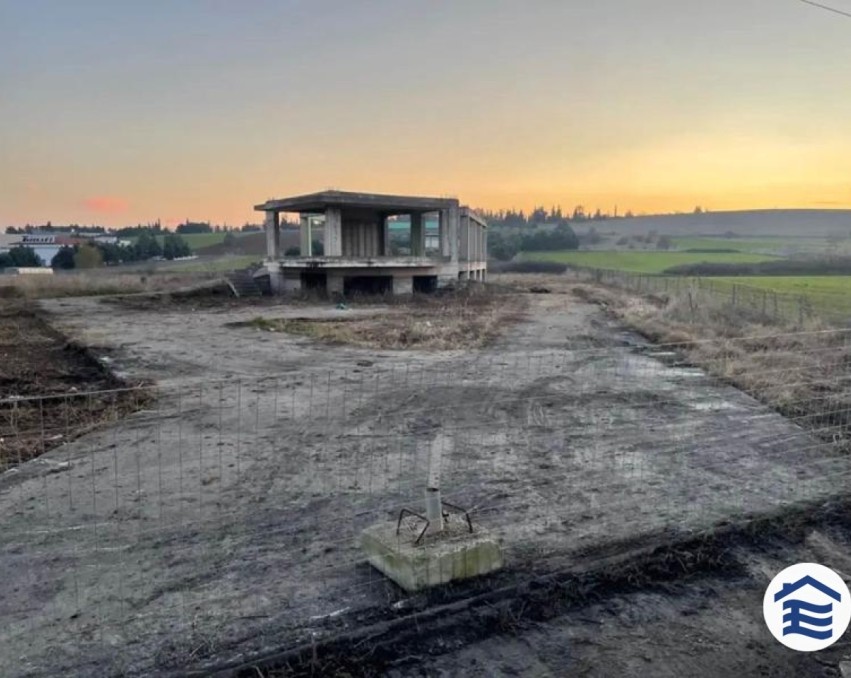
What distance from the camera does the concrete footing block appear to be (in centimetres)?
403

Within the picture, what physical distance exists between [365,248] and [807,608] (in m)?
36.5

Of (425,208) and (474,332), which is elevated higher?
(425,208)

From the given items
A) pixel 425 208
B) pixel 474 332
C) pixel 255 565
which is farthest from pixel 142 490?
pixel 425 208

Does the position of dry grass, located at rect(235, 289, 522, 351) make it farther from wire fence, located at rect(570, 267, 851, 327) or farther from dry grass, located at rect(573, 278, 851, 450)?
wire fence, located at rect(570, 267, 851, 327)

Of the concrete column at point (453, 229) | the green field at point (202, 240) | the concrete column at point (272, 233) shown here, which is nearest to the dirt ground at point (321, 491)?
the concrete column at point (272, 233)

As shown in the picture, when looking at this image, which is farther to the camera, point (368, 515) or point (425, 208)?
point (425, 208)

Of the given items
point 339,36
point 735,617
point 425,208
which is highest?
point 339,36

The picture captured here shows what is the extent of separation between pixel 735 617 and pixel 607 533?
49.2 inches

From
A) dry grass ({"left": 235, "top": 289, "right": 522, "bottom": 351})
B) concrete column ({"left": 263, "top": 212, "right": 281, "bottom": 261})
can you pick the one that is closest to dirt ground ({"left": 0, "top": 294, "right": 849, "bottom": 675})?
dry grass ({"left": 235, "top": 289, "right": 522, "bottom": 351})

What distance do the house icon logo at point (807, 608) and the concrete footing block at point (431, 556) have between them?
1698 millimetres

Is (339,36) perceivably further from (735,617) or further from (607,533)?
(735,617)

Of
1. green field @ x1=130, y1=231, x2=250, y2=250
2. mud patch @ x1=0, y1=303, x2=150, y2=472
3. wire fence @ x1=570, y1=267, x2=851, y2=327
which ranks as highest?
green field @ x1=130, y1=231, x2=250, y2=250

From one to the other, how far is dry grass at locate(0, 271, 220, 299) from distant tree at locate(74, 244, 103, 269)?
36635 millimetres

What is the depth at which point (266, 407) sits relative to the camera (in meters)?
9.62
